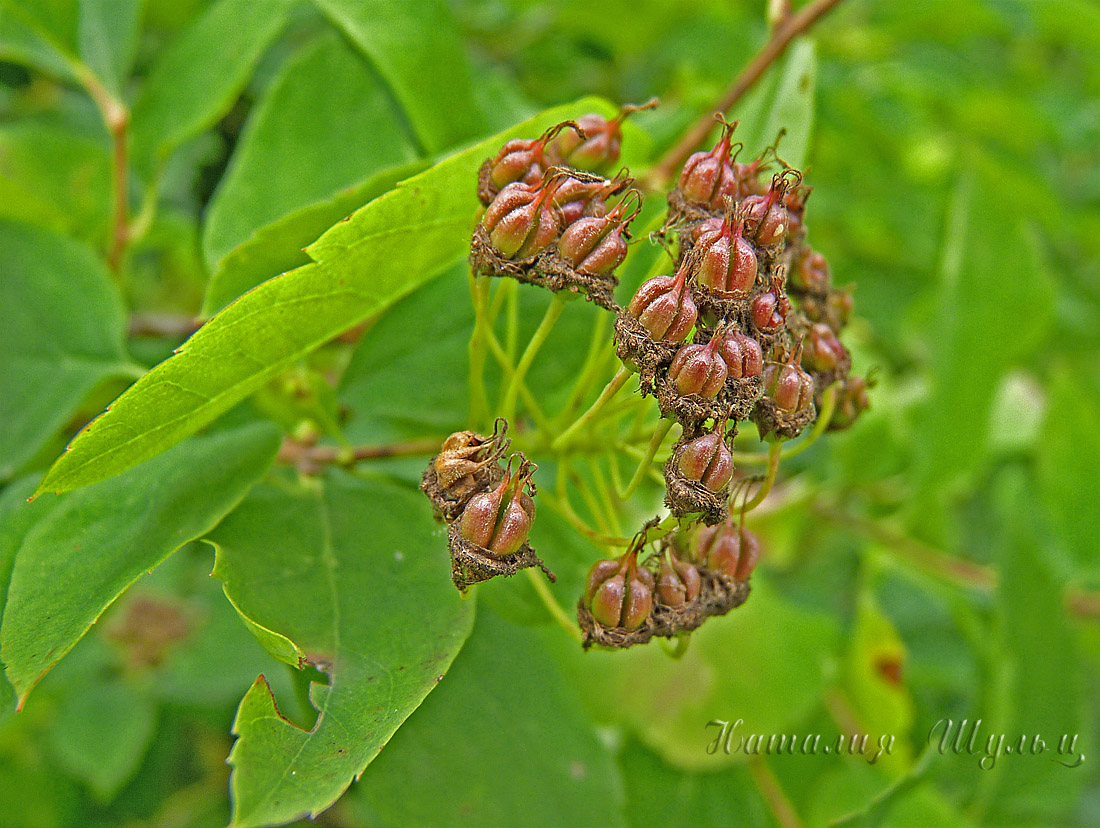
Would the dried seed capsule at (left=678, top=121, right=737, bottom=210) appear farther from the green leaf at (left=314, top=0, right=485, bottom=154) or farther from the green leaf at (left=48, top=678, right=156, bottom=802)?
the green leaf at (left=48, top=678, right=156, bottom=802)

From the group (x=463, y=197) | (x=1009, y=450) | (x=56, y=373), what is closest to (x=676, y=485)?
(x=463, y=197)

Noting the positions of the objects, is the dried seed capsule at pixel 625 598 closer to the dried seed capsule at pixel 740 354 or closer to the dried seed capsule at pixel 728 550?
the dried seed capsule at pixel 728 550

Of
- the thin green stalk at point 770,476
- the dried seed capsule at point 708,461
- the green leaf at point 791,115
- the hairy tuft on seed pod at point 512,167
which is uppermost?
the hairy tuft on seed pod at point 512,167

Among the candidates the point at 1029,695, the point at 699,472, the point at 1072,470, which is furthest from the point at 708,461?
the point at 1072,470

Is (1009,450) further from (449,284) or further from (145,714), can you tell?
(145,714)

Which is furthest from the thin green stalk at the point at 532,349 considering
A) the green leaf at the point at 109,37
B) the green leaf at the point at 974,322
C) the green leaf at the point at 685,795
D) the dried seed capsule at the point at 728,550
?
the green leaf at the point at 974,322

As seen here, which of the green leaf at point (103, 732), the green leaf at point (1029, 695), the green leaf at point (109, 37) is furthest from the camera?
the green leaf at point (103, 732)
